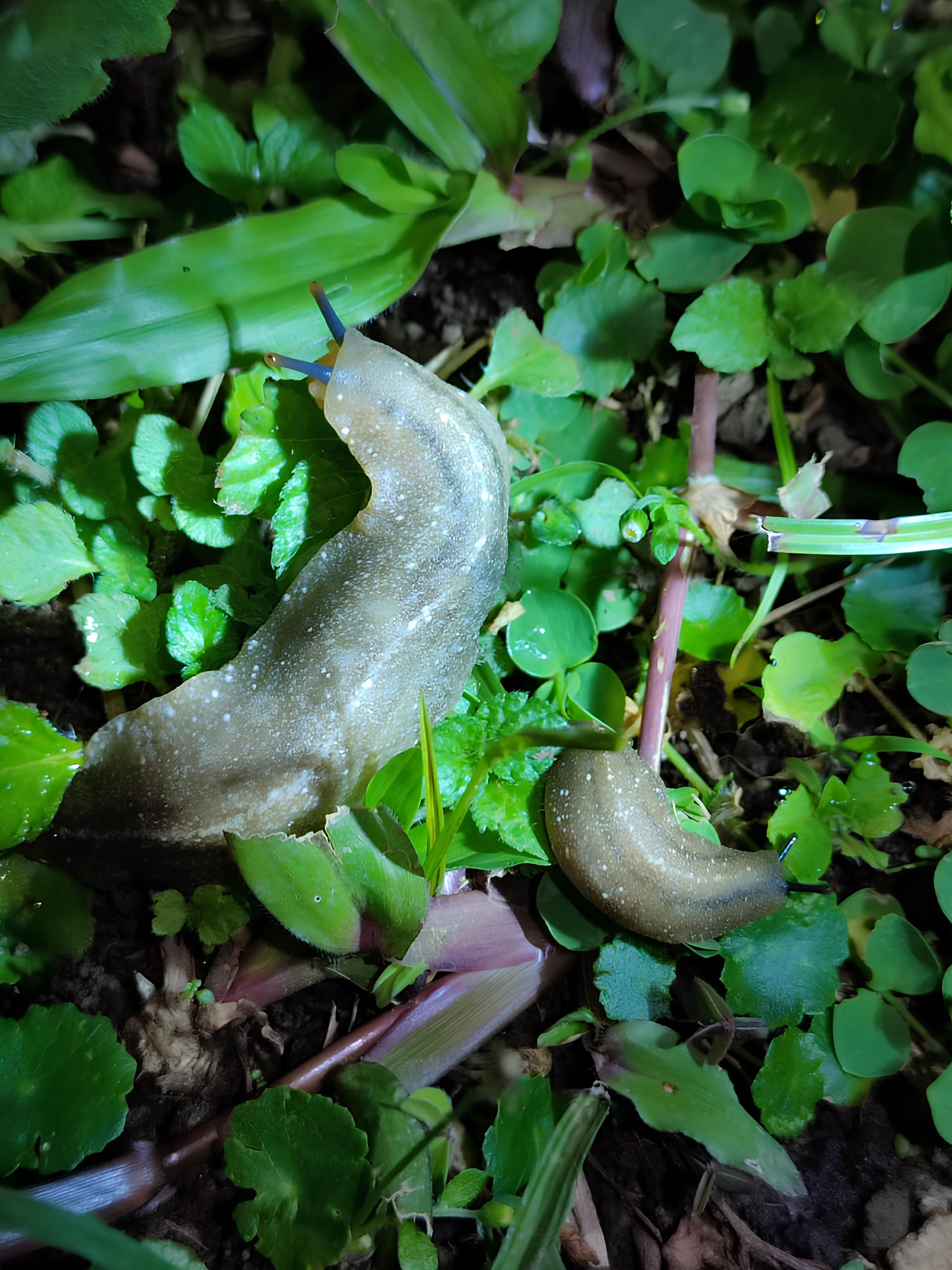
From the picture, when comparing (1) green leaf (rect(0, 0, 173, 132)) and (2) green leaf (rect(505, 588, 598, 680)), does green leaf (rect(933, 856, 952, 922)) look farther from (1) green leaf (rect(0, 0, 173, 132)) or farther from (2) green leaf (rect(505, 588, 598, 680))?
(1) green leaf (rect(0, 0, 173, 132))

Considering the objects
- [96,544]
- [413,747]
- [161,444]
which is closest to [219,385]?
[161,444]

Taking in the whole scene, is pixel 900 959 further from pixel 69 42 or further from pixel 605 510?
pixel 69 42

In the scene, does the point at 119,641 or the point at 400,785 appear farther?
the point at 119,641

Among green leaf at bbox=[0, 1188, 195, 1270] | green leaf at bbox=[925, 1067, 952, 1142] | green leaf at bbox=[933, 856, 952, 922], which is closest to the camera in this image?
green leaf at bbox=[0, 1188, 195, 1270]

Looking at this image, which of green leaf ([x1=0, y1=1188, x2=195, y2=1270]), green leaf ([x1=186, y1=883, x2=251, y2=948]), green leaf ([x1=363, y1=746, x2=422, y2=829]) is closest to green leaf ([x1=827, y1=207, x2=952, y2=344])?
green leaf ([x1=363, y1=746, x2=422, y2=829])

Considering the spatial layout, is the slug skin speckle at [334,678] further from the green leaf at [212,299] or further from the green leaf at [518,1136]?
the green leaf at [518,1136]

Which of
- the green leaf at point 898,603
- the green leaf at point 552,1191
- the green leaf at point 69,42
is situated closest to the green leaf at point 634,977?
the green leaf at point 552,1191

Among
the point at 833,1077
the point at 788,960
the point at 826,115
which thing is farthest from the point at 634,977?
the point at 826,115

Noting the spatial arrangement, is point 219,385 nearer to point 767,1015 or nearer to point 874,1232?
point 767,1015
